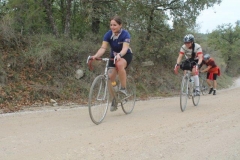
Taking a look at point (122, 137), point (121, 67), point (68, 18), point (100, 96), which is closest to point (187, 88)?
point (121, 67)

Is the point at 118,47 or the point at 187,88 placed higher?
the point at 118,47

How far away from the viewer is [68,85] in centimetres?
1033

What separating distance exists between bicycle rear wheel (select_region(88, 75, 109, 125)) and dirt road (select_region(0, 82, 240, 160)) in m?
0.18

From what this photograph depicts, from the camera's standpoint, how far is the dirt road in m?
3.81

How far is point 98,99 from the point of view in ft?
19.0

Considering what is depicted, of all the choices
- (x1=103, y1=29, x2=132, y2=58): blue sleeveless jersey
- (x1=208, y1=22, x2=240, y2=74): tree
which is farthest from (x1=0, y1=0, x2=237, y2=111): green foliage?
(x1=208, y1=22, x2=240, y2=74): tree

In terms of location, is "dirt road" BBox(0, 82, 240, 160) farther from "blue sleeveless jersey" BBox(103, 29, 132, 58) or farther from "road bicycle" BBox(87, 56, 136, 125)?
"blue sleeveless jersey" BBox(103, 29, 132, 58)

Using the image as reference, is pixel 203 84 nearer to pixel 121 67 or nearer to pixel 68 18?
pixel 68 18

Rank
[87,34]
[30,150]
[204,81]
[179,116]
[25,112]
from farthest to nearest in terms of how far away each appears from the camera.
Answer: [204,81]
[87,34]
[25,112]
[179,116]
[30,150]

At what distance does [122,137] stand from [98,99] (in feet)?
4.47

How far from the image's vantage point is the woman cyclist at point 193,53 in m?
8.06

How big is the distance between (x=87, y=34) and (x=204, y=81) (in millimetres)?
6540

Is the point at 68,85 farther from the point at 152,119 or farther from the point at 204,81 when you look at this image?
the point at 204,81

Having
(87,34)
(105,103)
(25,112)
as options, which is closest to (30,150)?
(105,103)
